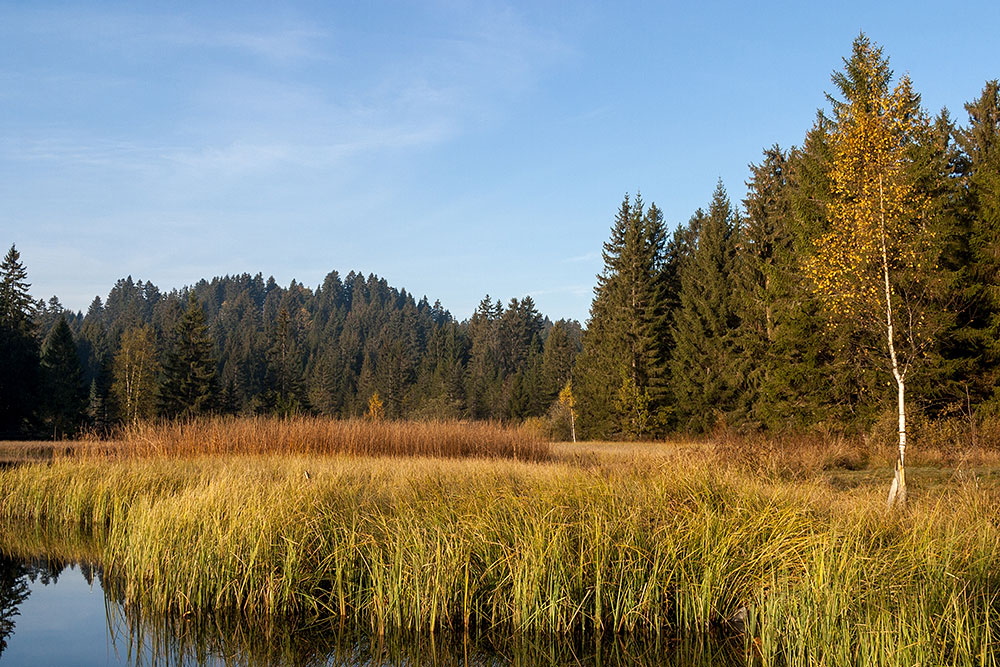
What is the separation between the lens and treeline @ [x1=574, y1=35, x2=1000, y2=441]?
13.2 m

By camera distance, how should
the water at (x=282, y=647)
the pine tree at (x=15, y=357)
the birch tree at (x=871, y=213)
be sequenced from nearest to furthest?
1. the water at (x=282, y=647)
2. the birch tree at (x=871, y=213)
3. the pine tree at (x=15, y=357)

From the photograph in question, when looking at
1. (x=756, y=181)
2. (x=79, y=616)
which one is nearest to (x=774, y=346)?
(x=756, y=181)

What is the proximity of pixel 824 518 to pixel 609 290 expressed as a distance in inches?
1461

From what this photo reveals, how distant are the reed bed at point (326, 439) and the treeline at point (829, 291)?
26.5 ft

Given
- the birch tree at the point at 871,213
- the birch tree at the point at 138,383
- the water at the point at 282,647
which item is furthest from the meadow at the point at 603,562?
the birch tree at the point at 138,383

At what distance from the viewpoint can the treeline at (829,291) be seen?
43.4 feet

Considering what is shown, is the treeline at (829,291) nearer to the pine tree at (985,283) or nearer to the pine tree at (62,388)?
the pine tree at (985,283)

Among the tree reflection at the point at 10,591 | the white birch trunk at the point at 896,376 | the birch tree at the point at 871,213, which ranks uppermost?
the birch tree at the point at 871,213

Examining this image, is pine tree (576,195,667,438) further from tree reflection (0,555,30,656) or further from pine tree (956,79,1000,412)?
tree reflection (0,555,30,656)

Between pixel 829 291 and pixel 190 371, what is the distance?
1682 inches

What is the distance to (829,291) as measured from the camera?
45.3 ft

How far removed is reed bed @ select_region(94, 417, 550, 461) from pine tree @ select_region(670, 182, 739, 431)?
58.5 feet

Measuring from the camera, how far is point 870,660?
473 cm

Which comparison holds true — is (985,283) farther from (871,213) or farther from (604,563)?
(604,563)
